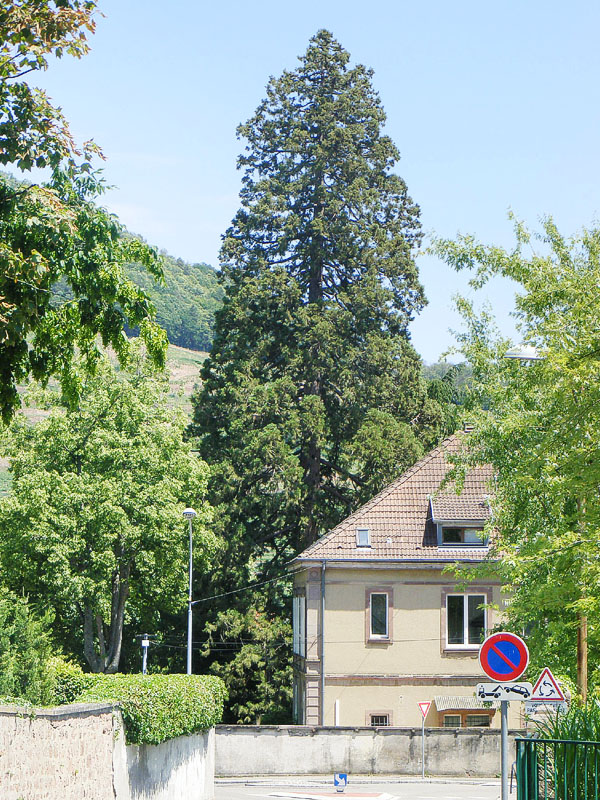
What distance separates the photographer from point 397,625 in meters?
40.3

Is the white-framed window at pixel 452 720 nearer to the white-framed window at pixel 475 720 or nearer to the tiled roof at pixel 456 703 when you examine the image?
the white-framed window at pixel 475 720

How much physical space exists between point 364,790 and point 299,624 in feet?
39.5

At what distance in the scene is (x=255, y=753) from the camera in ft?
120

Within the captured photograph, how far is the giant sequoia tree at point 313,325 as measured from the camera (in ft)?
153

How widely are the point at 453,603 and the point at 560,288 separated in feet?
74.7

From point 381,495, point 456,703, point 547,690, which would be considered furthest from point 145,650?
point 547,690

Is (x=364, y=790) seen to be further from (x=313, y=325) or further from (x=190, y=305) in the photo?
(x=190, y=305)

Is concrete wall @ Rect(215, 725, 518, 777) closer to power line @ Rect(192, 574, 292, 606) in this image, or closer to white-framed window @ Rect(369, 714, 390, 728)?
white-framed window @ Rect(369, 714, 390, 728)

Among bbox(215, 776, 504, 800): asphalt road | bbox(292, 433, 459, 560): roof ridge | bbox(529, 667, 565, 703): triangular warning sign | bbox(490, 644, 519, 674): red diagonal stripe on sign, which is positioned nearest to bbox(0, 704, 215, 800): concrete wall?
bbox(490, 644, 519, 674): red diagonal stripe on sign

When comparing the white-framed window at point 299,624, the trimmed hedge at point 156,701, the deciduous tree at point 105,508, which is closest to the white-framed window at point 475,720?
the white-framed window at point 299,624

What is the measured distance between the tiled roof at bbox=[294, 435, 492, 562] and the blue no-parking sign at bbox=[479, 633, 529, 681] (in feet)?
87.4

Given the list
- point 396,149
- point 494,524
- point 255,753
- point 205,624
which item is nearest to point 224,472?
point 205,624

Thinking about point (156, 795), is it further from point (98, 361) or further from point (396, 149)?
point (396, 149)

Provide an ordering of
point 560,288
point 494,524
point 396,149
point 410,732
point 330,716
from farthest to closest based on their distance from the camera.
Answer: point 396,149, point 330,716, point 410,732, point 494,524, point 560,288
